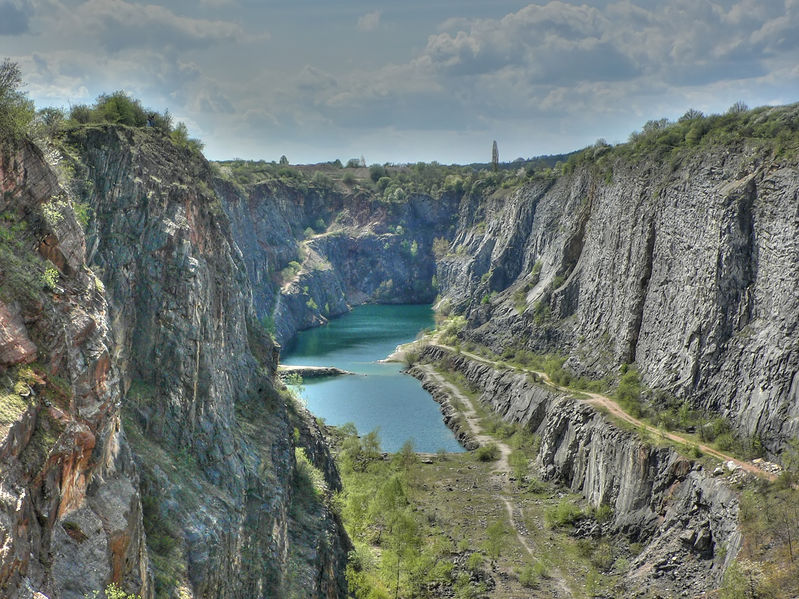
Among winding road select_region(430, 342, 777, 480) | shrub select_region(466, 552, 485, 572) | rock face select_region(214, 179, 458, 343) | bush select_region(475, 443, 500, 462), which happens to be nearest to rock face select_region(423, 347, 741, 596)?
winding road select_region(430, 342, 777, 480)

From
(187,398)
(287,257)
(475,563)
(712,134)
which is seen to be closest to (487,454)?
(475,563)

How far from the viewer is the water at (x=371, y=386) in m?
96.1

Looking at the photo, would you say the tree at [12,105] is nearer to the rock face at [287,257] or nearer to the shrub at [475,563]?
the shrub at [475,563]

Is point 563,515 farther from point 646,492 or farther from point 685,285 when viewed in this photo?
point 685,285

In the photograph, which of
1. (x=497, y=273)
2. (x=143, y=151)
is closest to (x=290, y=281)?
(x=497, y=273)

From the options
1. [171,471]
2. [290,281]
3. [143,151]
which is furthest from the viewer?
[290,281]

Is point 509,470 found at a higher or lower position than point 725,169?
lower

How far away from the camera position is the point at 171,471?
32969 mm

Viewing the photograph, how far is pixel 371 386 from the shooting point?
382 feet

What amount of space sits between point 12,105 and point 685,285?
6335 centimetres

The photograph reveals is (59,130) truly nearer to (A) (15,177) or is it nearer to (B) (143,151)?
(B) (143,151)

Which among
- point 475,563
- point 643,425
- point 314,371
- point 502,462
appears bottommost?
point 502,462

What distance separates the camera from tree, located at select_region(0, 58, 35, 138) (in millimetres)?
24172

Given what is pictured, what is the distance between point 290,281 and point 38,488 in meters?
149
